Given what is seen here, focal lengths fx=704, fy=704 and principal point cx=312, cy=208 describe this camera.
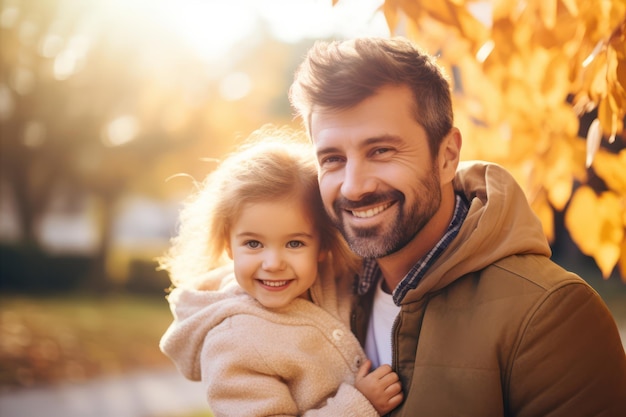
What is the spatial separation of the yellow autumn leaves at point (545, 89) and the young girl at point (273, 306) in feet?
2.57

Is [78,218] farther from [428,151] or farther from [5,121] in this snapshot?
[428,151]

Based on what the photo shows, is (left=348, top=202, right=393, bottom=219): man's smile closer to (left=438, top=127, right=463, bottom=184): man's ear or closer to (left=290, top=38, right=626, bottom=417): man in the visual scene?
(left=290, top=38, right=626, bottom=417): man

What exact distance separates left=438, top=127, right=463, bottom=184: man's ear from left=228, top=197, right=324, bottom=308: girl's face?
54 centimetres

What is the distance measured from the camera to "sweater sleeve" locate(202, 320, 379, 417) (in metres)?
2.43

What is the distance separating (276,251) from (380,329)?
Answer: 504mm

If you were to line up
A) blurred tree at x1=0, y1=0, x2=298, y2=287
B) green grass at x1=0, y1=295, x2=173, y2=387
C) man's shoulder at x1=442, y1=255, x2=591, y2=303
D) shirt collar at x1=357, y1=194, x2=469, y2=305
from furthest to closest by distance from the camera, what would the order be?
blurred tree at x1=0, y1=0, x2=298, y2=287 → green grass at x1=0, y1=295, x2=173, y2=387 → shirt collar at x1=357, y1=194, x2=469, y2=305 → man's shoulder at x1=442, y1=255, x2=591, y2=303

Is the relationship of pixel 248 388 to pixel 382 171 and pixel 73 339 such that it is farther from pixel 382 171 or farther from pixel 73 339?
pixel 73 339

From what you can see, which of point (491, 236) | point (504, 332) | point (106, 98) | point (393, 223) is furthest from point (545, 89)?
point (106, 98)

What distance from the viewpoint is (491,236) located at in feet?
7.66

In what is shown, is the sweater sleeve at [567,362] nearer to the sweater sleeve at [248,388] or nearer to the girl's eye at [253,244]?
the sweater sleeve at [248,388]

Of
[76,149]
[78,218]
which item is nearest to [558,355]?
[76,149]

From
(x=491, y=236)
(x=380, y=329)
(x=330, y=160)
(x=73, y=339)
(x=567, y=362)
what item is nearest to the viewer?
(x=567, y=362)

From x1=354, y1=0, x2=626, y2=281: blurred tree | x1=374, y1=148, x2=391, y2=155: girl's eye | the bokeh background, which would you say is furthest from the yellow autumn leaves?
the bokeh background

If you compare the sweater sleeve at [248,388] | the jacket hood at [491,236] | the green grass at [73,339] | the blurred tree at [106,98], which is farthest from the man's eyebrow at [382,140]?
the blurred tree at [106,98]
